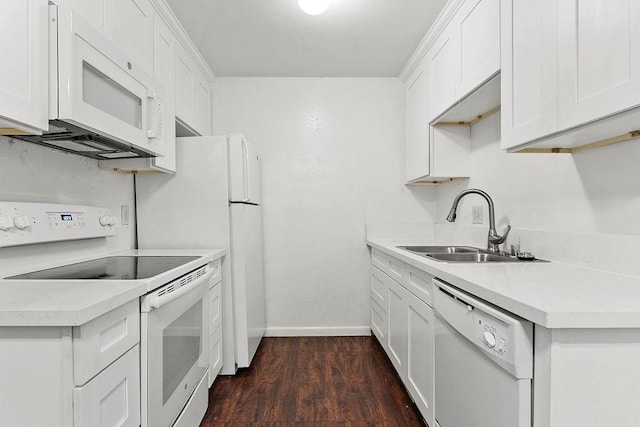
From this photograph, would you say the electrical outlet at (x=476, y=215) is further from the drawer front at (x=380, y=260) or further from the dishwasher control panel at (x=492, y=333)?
the dishwasher control panel at (x=492, y=333)

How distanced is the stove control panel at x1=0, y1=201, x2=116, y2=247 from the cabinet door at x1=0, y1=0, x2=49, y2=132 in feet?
1.25

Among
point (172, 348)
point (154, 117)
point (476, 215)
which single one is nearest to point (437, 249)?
point (476, 215)

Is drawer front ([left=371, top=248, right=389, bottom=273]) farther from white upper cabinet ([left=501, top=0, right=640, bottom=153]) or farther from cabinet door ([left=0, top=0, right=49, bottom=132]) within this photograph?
cabinet door ([left=0, top=0, right=49, bottom=132])

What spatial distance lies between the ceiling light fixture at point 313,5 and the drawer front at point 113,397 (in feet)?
5.98

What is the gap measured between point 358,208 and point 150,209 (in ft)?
5.43

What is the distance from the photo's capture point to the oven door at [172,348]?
3.76 ft

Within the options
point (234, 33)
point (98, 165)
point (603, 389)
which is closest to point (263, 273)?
point (98, 165)

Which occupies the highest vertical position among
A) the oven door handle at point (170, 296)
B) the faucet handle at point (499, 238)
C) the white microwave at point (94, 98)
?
the white microwave at point (94, 98)

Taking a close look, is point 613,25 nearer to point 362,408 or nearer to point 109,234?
A: point 362,408

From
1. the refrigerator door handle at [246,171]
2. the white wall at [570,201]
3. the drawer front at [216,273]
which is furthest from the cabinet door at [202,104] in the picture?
the white wall at [570,201]

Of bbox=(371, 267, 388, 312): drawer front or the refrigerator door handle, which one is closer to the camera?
the refrigerator door handle

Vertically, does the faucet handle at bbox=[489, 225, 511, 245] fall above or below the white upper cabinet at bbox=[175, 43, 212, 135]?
below

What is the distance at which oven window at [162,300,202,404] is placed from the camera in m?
1.29

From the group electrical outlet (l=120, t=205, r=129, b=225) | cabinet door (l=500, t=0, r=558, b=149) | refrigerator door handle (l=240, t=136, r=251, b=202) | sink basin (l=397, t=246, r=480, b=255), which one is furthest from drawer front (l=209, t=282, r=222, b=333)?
cabinet door (l=500, t=0, r=558, b=149)
